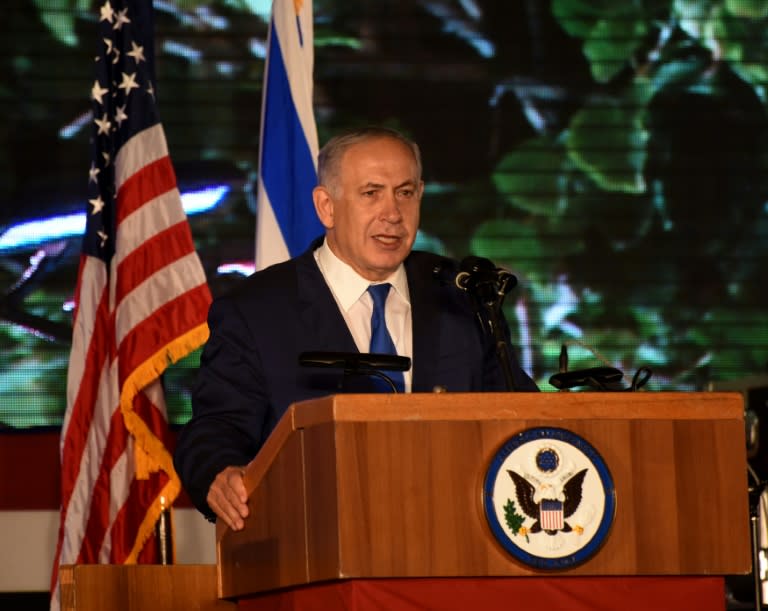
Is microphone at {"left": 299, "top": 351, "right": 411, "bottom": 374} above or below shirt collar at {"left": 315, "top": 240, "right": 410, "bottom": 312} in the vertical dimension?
below

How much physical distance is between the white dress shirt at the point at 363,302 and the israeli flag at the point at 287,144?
1.67 metres

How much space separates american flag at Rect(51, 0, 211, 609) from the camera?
5.00m

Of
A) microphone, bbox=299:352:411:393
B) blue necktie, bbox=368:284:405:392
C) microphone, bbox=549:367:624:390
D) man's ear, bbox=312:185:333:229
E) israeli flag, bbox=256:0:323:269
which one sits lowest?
microphone, bbox=549:367:624:390

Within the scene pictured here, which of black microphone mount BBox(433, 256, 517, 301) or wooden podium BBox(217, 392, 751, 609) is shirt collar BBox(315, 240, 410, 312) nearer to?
Answer: black microphone mount BBox(433, 256, 517, 301)

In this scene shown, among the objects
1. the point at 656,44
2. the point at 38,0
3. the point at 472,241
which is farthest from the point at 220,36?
the point at 656,44

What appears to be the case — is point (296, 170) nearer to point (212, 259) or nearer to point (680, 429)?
point (212, 259)

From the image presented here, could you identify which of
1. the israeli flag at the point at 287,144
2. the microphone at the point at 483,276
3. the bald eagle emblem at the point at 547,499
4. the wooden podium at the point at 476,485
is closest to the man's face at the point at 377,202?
the microphone at the point at 483,276

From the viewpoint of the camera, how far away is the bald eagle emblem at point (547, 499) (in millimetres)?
2234

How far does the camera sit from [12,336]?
615 cm

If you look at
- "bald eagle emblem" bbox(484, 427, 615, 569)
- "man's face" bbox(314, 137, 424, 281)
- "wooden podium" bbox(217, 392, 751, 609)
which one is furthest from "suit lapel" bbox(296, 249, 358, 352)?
"bald eagle emblem" bbox(484, 427, 615, 569)

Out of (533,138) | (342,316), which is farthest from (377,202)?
(533,138)

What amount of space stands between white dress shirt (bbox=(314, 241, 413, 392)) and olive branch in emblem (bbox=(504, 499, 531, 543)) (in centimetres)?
101

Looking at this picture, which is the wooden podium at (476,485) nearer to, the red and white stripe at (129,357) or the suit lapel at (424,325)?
the suit lapel at (424,325)

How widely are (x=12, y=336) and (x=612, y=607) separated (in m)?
4.34
